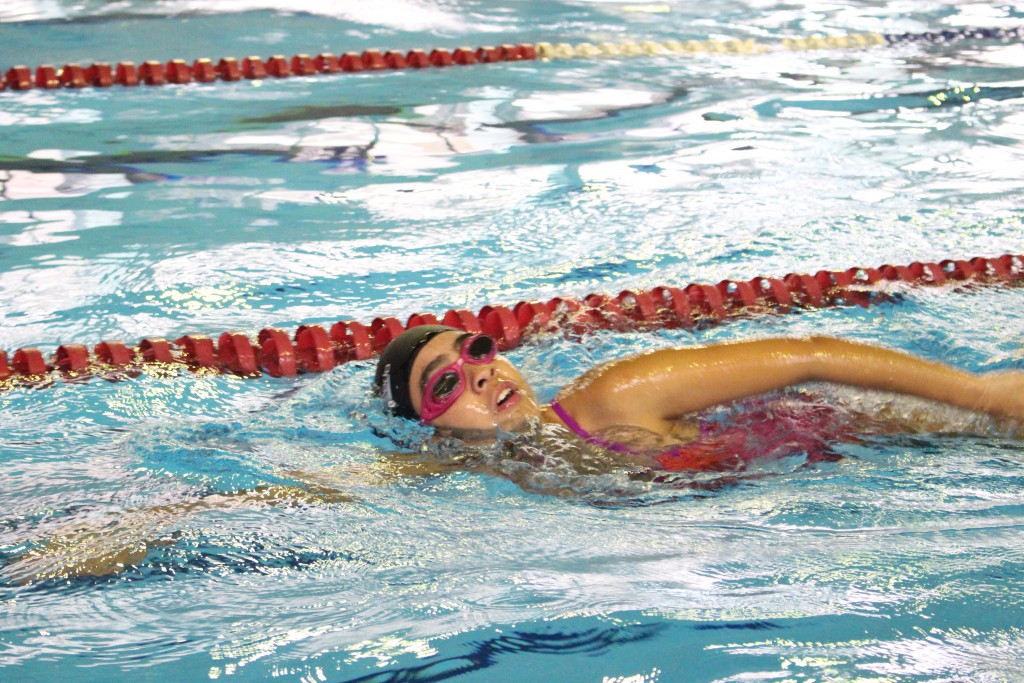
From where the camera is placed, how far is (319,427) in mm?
3156

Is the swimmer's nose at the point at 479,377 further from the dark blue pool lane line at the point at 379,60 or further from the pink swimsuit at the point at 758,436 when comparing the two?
the dark blue pool lane line at the point at 379,60

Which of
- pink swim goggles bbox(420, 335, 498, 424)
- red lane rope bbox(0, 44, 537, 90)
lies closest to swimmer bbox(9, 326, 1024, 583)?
pink swim goggles bbox(420, 335, 498, 424)

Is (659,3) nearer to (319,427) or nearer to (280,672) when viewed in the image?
(319,427)

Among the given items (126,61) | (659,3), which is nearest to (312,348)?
(126,61)

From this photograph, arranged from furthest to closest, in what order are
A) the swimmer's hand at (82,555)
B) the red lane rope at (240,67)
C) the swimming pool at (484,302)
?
the red lane rope at (240,67)
the swimmer's hand at (82,555)
the swimming pool at (484,302)

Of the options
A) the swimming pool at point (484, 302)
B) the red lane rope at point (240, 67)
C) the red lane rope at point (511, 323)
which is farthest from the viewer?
the red lane rope at point (240, 67)

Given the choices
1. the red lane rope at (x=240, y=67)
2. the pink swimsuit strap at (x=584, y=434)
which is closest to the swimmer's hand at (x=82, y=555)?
the pink swimsuit strap at (x=584, y=434)

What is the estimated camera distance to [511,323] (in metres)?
3.74

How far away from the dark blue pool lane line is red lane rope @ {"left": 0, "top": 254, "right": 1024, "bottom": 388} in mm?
3452

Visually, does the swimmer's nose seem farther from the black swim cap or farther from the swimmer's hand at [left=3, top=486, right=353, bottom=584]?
the swimmer's hand at [left=3, top=486, right=353, bottom=584]

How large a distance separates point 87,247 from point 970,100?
15.6ft

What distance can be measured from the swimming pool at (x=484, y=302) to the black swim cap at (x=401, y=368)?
0.17 metres

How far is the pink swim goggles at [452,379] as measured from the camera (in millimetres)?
2709

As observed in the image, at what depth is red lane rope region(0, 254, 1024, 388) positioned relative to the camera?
3.51m
